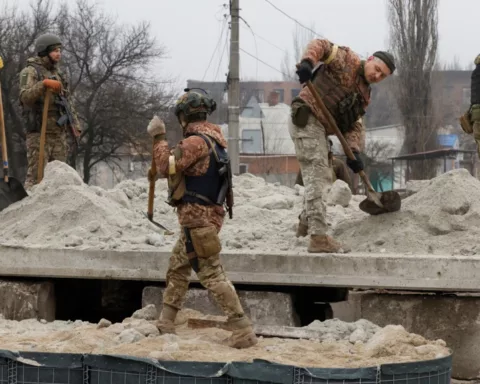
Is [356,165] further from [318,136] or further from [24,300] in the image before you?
[24,300]

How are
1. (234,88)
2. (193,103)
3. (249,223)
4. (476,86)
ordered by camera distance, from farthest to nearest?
(234,88), (476,86), (249,223), (193,103)

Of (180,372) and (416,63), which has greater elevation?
(416,63)

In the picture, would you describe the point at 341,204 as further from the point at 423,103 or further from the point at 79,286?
the point at 423,103

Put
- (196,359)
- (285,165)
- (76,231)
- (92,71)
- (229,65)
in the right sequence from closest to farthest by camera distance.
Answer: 1. (196,359)
2. (76,231)
3. (229,65)
4. (92,71)
5. (285,165)

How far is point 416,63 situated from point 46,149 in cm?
2688

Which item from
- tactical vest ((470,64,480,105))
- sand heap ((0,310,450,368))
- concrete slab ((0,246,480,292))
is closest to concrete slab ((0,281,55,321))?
concrete slab ((0,246,480,292))

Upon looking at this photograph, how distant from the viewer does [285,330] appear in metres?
6.57

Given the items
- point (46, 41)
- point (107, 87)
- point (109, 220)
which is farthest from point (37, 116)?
point (107, 87)

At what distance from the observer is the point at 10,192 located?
8.99 meters

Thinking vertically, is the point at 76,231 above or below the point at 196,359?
above

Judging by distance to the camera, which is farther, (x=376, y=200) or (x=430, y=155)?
(x=430, y=155)

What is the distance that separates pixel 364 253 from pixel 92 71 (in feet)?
89.9

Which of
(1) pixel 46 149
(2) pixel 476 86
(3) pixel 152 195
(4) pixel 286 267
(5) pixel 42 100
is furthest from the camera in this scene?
(1) pixel 46 149

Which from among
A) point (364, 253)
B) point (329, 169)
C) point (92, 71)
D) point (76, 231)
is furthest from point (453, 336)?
point (92, 71)
